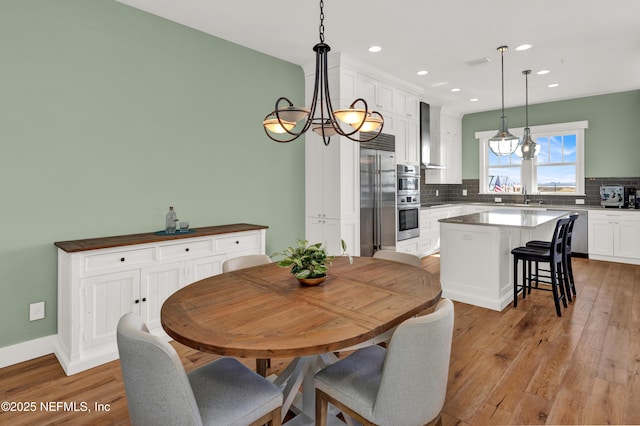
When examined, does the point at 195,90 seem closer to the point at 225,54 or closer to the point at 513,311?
the point at 225,54

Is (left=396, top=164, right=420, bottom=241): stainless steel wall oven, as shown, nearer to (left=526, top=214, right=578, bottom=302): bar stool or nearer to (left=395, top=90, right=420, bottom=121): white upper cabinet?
(left=395, top=90, right=420, bottom=121): white upper cabinet

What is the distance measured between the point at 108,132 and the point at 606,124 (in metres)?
7.62

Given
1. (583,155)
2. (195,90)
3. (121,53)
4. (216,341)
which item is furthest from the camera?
(583,155)

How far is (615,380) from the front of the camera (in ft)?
7.68

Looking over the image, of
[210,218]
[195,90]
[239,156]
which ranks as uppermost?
[195,90]

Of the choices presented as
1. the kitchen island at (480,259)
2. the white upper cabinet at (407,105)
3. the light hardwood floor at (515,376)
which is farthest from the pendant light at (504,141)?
the light hardwood floor at (515,376)

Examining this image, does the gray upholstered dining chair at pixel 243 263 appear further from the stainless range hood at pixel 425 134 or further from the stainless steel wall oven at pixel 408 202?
the stainless range hood at pixel 425 134

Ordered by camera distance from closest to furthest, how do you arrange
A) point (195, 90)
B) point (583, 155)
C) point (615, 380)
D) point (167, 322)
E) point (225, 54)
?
point (167, 322)
point (615, 380)
point (195, 90)
point (225, 54)
point (583, 155)

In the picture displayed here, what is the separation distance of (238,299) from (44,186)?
2070mm

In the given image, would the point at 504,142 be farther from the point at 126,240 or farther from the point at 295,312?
the point at 126,240

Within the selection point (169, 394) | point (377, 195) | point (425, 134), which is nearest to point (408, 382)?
point (169, 394)

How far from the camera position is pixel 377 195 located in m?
4.87

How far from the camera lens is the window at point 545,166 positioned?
6543 mm

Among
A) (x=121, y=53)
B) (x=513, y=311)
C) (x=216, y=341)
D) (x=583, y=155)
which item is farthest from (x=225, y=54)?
(x=583, y=155)
